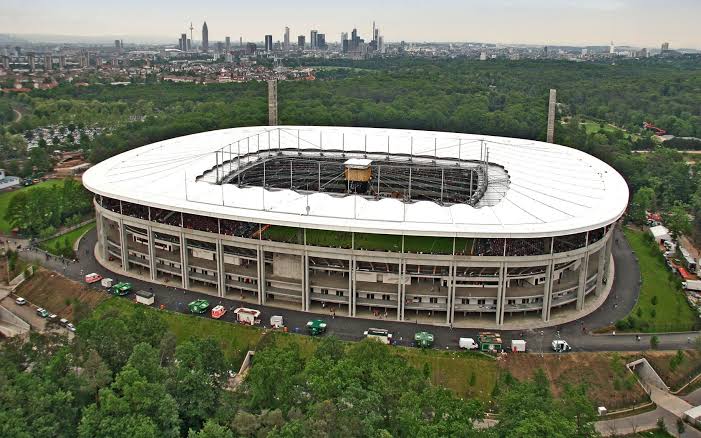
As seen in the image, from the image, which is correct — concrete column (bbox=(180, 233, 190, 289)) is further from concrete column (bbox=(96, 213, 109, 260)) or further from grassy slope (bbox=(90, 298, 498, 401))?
concrete column (bbox=(96, 213, 109, 260))

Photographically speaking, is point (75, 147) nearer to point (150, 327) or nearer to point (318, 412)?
point (150, 327)

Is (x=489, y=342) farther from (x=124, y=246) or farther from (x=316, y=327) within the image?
(x=124, y=246)

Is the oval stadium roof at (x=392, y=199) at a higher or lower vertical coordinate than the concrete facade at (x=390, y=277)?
higher

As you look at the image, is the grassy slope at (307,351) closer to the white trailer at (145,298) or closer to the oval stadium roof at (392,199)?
the white trailer at (145,298)

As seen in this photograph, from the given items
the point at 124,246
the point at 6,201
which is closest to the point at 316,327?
the point at 124,246

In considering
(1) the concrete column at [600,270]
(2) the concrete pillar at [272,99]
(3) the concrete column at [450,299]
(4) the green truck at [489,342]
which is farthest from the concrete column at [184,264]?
(2) the concrete pillar at [272,99]
